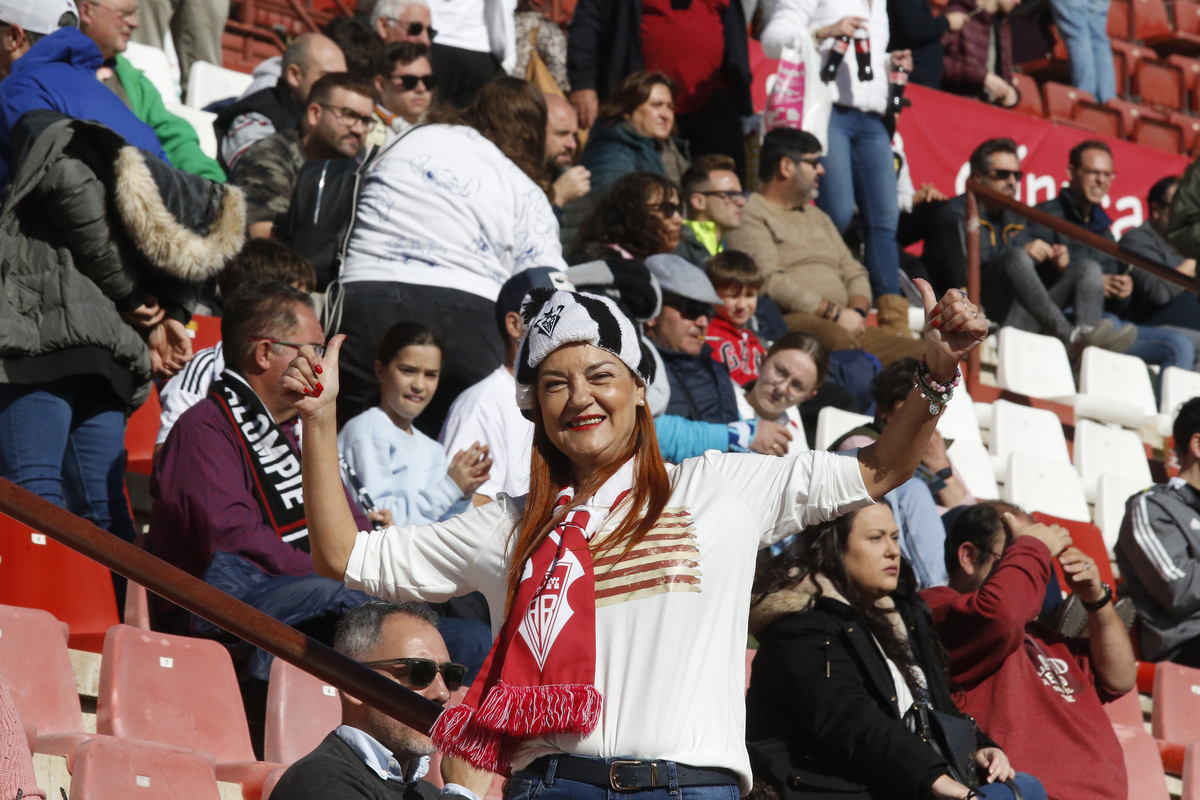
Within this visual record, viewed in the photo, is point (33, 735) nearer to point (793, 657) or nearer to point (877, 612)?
point (793, 657)

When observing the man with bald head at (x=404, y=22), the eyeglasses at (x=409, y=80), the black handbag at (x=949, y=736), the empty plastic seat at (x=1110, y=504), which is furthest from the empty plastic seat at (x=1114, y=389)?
the black handbag at (x=949, y=736)

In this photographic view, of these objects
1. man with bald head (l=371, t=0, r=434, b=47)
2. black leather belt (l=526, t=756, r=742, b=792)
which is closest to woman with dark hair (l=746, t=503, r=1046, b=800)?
black leather belt (l=526, t=756, r=742, b=792)

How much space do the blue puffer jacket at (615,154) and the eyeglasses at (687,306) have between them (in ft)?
5.59

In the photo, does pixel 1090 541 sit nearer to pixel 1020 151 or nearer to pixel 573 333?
pixel 573 333

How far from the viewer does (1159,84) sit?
1423cm

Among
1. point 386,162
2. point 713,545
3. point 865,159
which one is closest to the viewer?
point 713,545

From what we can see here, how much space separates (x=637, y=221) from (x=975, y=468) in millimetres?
1938

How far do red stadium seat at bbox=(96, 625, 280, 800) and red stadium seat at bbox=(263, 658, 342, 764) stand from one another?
66mm

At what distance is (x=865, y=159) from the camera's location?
8383mm

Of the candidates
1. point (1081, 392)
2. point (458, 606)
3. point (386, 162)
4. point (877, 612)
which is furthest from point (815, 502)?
point (1081, 392)

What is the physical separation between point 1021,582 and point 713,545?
2.24 m

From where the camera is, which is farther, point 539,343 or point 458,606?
point 458,606

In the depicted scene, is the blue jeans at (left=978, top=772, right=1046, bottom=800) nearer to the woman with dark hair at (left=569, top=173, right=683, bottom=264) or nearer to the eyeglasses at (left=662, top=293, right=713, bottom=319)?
the eyeglasses at (left=662, top=293, right=713, bottom=319)

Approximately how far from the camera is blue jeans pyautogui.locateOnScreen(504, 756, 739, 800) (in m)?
2.01
